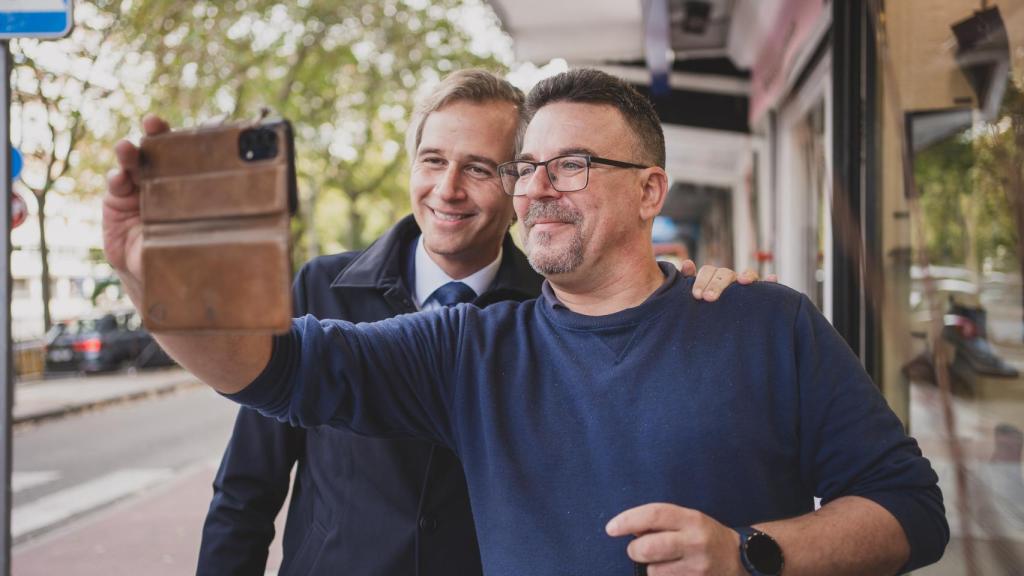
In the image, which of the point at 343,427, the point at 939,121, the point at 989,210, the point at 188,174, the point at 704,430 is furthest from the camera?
the point at 939,121

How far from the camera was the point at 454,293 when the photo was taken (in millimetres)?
2412

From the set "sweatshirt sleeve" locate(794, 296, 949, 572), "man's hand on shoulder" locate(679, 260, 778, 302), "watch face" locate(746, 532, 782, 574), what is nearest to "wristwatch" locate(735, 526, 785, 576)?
"watch face" locate(746, 532, 782, 574)

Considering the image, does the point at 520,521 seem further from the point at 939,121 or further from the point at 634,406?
the point at 939,121

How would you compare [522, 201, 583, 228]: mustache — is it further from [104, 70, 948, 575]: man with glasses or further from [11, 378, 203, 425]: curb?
[11, 378, 203, 425]: curb

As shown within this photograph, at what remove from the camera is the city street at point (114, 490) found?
6387 mm

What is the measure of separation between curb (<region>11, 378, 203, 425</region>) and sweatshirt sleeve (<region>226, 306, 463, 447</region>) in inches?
487

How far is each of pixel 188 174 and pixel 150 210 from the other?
0.09 m

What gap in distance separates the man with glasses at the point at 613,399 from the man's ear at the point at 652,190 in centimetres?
2

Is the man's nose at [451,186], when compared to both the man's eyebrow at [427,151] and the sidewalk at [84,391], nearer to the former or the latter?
the man's eyebrow at [427,151]

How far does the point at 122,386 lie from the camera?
1739cm

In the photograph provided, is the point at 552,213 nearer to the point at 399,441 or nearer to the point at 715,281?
the point at 715,281

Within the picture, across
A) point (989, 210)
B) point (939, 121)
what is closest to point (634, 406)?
point (989, 210)

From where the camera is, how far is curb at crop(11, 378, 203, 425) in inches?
516

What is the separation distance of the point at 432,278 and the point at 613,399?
0.82 meters
